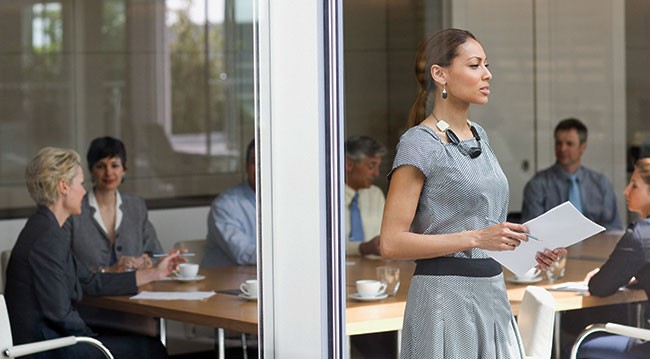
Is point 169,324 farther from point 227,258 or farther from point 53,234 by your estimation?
point 53,234

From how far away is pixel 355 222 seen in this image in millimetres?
3600

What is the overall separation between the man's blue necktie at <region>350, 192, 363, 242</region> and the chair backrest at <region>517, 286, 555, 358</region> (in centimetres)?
68

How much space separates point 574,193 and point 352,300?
741mm

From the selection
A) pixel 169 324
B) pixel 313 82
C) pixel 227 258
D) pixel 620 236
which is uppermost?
pixel 313 82

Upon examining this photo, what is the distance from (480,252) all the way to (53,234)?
2.30 m

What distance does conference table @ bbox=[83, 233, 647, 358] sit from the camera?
3.01 metres

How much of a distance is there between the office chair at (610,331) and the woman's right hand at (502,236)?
15.5 inches

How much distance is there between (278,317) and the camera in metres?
3.45

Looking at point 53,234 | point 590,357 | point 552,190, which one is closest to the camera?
point 590,357

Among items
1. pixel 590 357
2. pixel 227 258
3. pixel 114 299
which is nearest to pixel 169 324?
pixel 227 258

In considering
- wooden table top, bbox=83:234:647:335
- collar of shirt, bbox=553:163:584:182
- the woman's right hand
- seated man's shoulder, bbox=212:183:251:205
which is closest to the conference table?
wooden table top, bbox=83:234:647:335

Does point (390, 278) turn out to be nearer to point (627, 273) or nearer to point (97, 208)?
point (627, 273)

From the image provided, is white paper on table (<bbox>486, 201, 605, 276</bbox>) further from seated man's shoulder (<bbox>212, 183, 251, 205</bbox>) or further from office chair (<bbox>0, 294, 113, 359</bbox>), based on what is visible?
seated man's shoulder (<bbox>212, 183, 251, 205</bbox>)

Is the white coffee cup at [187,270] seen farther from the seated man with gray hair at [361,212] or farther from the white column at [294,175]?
the white column at [294,175]
